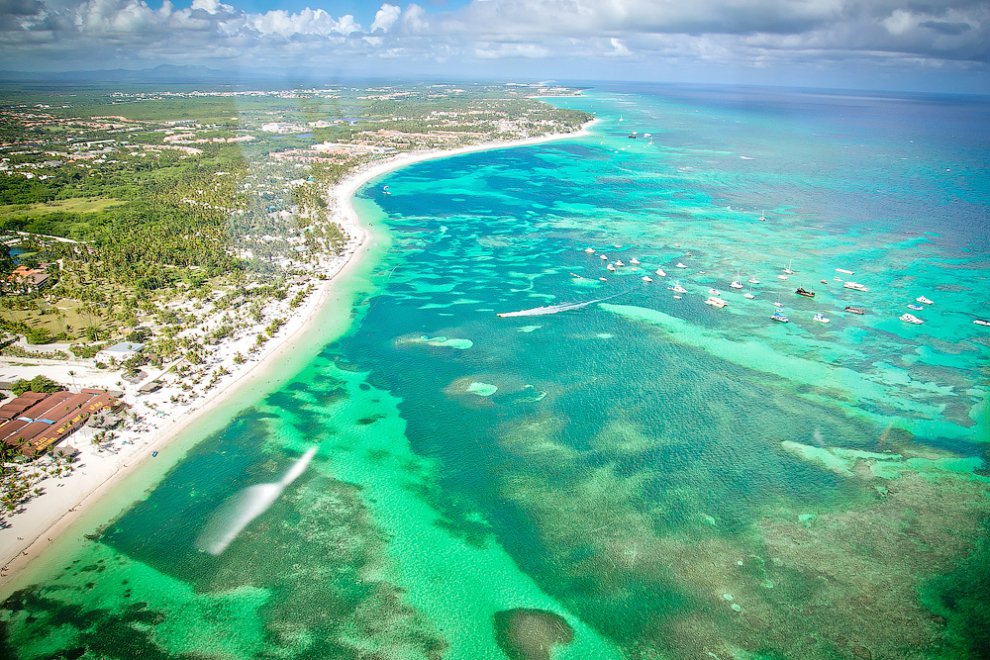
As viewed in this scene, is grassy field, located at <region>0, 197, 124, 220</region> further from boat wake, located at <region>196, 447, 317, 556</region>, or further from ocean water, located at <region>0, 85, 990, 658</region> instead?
boat wake, located at <region>196, 447, 317, 556</region>

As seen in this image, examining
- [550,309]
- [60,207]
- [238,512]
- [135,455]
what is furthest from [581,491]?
[60,207]

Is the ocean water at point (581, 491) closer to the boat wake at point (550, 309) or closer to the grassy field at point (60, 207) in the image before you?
the boat wake at point (550, 309)

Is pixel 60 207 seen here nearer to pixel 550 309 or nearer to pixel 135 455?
pixel 135 455

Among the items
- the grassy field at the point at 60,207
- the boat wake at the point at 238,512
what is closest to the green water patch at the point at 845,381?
the boat wake at the point at 238,512

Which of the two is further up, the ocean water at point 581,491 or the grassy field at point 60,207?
the grassy field at point 60,207

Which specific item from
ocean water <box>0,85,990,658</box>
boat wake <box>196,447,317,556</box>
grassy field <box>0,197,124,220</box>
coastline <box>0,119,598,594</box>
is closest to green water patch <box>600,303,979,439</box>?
A: ocean water <box>0,85,990,658</box>
